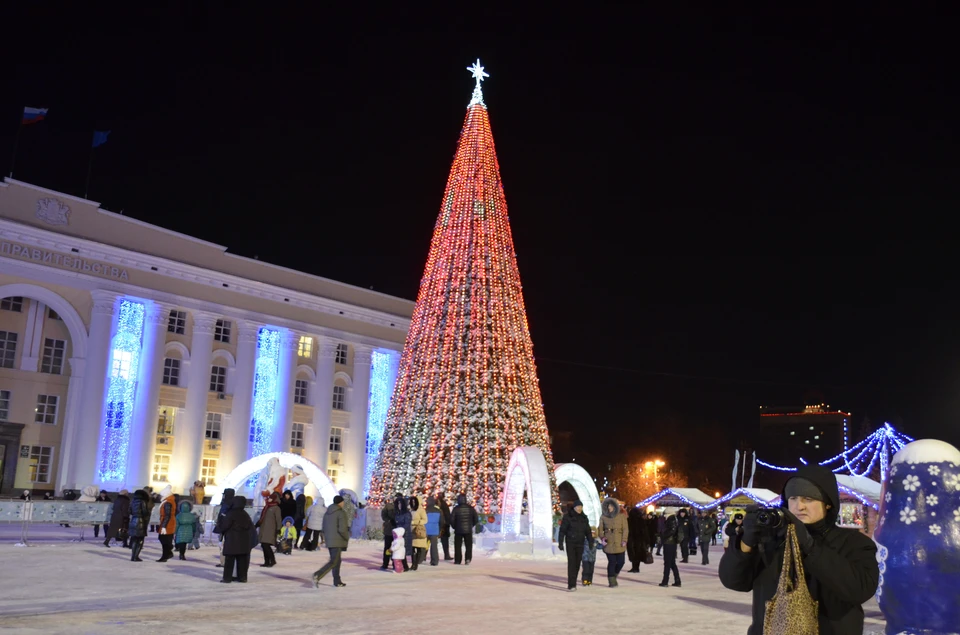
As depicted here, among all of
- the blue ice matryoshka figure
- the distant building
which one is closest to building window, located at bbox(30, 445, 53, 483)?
the blue ice matryoshka figure

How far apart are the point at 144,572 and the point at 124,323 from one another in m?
28.2

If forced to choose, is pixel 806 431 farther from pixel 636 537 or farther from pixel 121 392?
pixel 636 537

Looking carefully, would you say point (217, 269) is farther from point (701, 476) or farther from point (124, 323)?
point (701, 476)

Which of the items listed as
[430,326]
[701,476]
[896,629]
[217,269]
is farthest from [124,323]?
[701,476]

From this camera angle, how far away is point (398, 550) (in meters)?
16.3

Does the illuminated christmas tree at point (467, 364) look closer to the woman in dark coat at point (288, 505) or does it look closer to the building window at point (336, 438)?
the woman in dark coat at point (288, 505)

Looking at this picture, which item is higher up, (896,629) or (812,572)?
(812,572)

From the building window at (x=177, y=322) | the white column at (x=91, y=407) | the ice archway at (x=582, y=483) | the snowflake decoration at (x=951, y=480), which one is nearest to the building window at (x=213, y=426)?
the building window at (x=177, y=322)

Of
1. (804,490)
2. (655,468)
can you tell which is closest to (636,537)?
(804,490)

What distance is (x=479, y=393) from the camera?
2502cm

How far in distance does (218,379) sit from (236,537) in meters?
33.3

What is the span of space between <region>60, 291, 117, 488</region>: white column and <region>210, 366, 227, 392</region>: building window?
6775 mm

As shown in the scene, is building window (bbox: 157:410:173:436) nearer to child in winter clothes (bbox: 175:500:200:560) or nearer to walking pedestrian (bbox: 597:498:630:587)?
child in winter clothes (bbox: 175:500:200:560)

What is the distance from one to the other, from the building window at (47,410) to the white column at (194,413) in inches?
213
